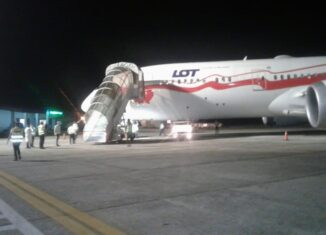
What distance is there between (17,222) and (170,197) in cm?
275

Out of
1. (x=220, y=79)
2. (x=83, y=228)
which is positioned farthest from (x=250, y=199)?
(x=220, y=79)

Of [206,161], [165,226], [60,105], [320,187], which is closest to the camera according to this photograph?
[165,226]

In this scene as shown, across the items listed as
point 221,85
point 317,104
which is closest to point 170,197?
point 317,104

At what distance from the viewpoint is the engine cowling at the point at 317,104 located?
1516 cm

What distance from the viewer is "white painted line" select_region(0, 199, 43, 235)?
20.5 feet

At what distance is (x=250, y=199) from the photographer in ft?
25.5

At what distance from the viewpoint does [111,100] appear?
23812 millimetres

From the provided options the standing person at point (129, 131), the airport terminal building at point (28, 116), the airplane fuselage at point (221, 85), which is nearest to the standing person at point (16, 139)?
the standing person at point (129, 131)

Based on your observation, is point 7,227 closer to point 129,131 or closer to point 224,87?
point 129,131

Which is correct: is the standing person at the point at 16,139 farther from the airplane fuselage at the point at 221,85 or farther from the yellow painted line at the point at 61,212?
the airplane fuselage at the point at 221,85

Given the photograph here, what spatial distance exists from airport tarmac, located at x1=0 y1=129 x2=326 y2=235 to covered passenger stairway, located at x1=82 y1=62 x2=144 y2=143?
9372 mm

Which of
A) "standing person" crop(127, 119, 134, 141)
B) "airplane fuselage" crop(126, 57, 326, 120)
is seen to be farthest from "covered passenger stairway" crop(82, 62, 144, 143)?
"airplane fuselage" crop(126, 57, 326, 120)

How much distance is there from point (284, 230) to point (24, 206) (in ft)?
14.9

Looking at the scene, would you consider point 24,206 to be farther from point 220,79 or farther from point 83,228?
point 220,79
